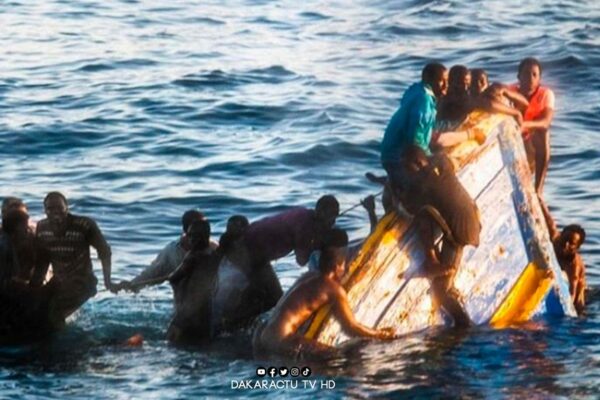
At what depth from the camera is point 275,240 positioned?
772 inches

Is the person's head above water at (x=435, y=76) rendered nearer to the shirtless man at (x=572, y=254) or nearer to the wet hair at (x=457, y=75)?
the wet hair at (x=457, y=75)

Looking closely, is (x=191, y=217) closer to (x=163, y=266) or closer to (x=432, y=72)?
(x=163, y=266)

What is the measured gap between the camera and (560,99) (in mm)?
33500

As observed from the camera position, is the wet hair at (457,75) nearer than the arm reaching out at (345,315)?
No

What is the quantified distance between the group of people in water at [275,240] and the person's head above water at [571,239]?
1 cm

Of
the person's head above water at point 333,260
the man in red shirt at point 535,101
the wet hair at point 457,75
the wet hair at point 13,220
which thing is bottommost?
the person's head above water at point 333,260

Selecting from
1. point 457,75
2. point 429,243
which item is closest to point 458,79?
point 457,75

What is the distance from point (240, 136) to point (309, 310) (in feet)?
45.2

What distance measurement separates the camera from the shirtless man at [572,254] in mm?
20547

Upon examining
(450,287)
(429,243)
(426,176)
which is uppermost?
(426,176)

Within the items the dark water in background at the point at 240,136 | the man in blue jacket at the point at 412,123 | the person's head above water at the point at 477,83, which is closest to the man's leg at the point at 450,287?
the dark water in background at the point at 240,136

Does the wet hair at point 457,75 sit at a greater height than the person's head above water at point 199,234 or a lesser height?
greater

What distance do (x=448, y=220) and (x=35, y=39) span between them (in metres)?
22.7

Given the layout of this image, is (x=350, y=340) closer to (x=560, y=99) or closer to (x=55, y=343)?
(x=55, y=343)
